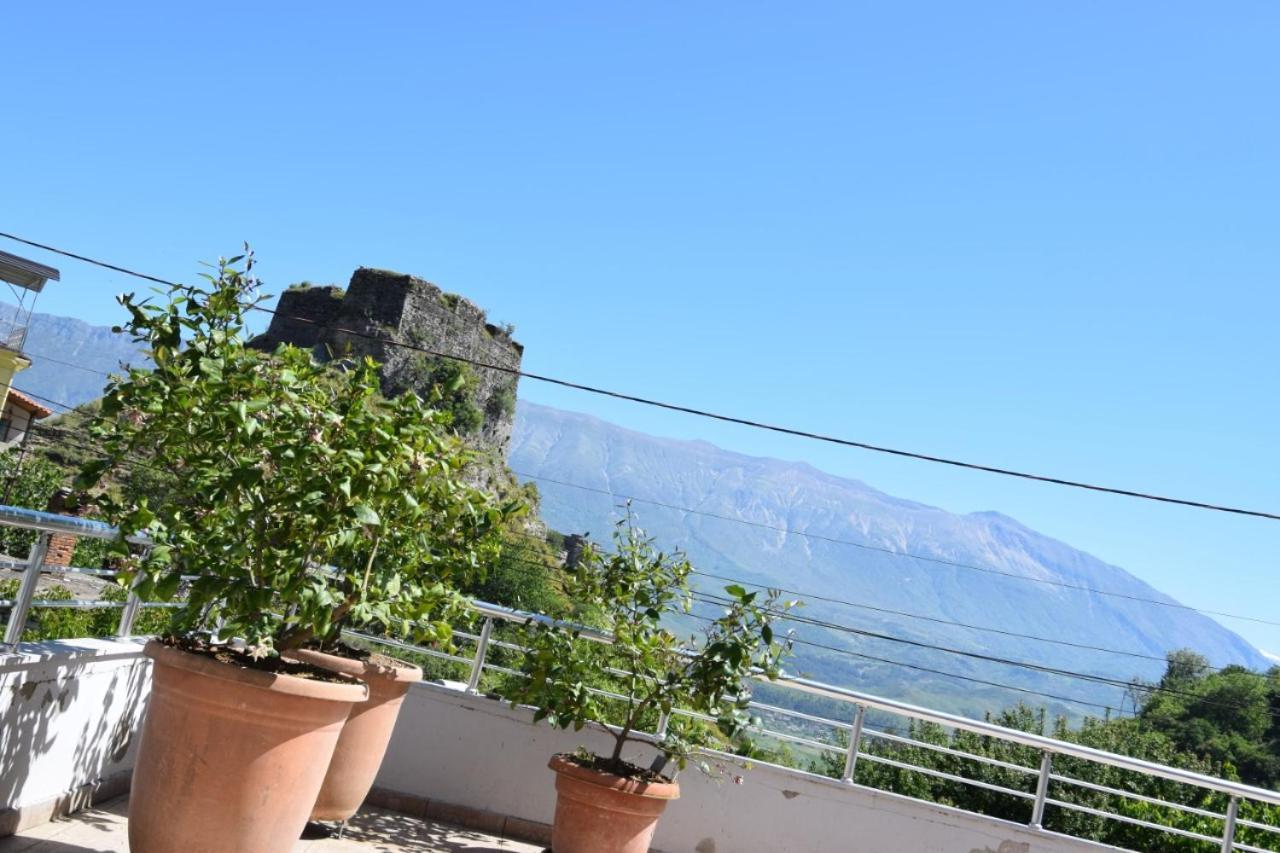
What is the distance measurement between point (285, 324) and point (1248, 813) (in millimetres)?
41414

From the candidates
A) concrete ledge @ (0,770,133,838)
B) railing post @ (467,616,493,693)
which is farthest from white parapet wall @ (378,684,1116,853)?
concrete ledge @ (0,770,133,838)

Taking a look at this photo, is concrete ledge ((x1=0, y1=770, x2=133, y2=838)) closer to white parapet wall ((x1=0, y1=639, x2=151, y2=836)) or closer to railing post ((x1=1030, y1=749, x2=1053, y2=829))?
white parapet wall ((x1=0, y1=639, x2=151, y2=836))

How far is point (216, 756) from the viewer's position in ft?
9.64

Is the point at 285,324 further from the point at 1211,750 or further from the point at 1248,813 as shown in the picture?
the point at 1211,750

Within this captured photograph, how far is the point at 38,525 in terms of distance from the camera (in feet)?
10.3

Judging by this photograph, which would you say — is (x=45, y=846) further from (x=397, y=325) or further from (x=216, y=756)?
(x=397, y=325)

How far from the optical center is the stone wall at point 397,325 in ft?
137

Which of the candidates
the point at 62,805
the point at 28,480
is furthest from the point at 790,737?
the point at 28,480

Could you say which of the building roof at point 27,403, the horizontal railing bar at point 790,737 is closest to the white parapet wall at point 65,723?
the horizontal railing bar at point 790,737

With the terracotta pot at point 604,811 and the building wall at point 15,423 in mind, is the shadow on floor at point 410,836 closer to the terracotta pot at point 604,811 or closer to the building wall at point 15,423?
the terracotta pot at point 604,811

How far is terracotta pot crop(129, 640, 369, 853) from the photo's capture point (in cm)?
293

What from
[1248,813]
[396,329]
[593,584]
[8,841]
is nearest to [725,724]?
[593,584]

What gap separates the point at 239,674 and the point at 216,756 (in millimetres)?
240

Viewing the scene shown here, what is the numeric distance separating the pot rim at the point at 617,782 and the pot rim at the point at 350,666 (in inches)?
30.2
